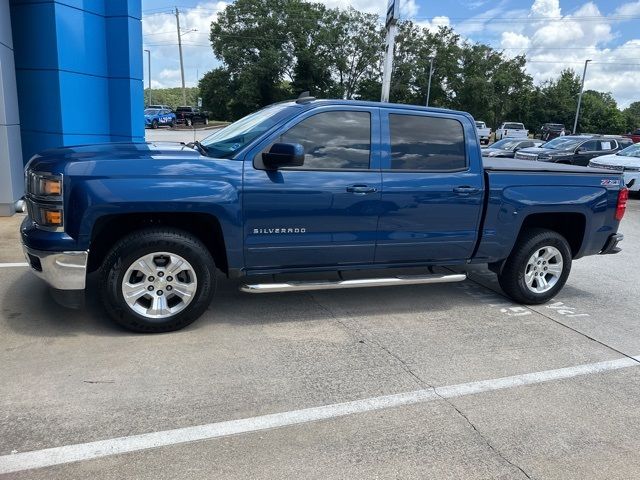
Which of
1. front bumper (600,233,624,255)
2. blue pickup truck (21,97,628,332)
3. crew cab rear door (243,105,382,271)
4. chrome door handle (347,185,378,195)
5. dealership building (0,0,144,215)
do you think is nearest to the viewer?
blue pickup truck (21,97,628,332)

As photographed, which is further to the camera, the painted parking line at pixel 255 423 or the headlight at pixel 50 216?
the headlight at pixel 50 216

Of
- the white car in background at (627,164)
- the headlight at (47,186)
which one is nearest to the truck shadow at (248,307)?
the headlight at (47,186)

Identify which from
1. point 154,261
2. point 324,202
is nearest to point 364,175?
point 324,202

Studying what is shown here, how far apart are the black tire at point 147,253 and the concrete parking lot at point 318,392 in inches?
5.1

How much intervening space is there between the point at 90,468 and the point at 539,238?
4.57 m

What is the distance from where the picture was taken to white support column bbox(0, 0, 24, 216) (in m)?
8.03

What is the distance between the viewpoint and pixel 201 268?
4215mm

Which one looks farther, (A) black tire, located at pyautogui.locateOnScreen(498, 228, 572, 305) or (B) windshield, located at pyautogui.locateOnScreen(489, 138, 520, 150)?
(B) windshield, located at pyautogui.locateOnScreen(489, 138, 520, 150)

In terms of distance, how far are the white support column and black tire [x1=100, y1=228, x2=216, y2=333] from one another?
17.2 feet

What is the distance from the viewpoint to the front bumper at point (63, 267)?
3.88 meters

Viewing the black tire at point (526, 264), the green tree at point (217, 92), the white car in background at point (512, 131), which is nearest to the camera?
the black tire at point (526, 264)

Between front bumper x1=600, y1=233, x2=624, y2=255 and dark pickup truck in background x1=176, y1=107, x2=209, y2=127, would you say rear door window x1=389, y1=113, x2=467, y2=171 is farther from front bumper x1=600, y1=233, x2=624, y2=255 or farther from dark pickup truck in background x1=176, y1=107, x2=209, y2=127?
dark pickup truck in background x1=176, y1=107, x2=209, y2=127

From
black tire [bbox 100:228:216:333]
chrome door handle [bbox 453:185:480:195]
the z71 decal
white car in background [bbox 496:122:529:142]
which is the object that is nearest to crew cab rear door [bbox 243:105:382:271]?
black tire [bbox 100:228:216:333]

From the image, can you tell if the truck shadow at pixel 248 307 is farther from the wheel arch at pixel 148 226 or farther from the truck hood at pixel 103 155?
the truck hood at pixel 103 155
